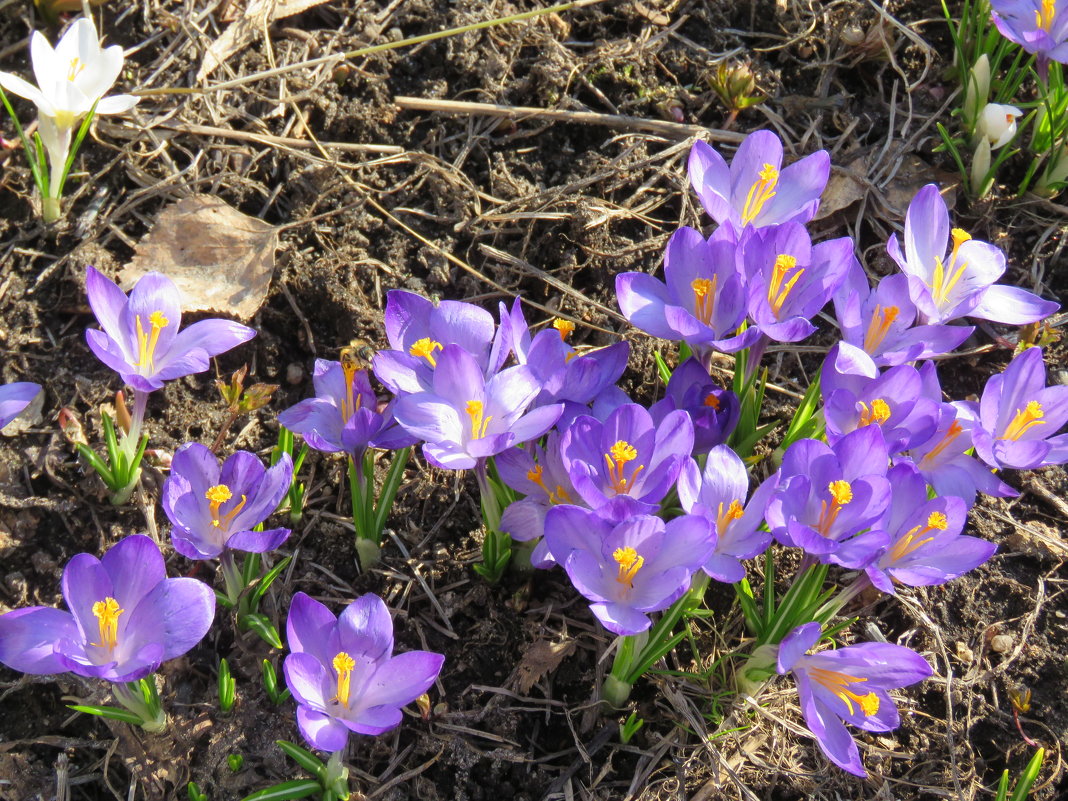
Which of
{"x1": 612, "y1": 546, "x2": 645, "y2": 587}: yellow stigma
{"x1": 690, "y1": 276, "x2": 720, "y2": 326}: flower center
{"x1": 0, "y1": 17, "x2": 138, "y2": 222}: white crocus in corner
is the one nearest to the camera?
{"x1": 612, "y1": 546, "x2": 645, "y2": 587}: yellow stigma

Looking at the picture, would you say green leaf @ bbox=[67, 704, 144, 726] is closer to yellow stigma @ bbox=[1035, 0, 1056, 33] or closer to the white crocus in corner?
the white crocus in corner

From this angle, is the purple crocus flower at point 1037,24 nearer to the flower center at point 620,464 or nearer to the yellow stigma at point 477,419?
the flower center at point 620,464

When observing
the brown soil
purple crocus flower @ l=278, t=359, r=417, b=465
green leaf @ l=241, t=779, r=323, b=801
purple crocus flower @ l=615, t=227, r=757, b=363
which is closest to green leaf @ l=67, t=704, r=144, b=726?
the brown soil

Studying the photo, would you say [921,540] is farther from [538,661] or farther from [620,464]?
[538,661]

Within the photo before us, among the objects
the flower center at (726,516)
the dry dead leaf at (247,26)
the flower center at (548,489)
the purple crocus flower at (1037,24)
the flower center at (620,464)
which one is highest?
the dry dead leaf at (247,26)

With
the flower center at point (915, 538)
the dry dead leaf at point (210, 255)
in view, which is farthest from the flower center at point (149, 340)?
the flower center at point (915, 538)

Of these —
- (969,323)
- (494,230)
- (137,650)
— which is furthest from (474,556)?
(969,323)
